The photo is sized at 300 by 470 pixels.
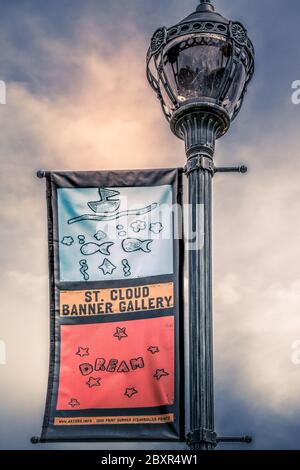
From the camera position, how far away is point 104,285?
1325 centimetres

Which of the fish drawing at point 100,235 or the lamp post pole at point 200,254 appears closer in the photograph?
the lamp post pole at point 200,254

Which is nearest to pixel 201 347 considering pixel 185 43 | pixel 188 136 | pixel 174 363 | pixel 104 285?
pixel 174 363

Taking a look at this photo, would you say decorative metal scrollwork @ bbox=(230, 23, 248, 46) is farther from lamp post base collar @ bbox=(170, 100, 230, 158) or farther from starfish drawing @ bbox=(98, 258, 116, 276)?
starfish drawing @ bbox=(98, 258, 116, 276)

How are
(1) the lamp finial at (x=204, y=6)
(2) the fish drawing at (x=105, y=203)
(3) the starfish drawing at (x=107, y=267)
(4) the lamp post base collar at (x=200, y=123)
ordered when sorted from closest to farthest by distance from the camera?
(3) the starfish drawing at (x=107, y=267) → (4) the lamp post base collar at (x=200, y=123) → (2) the fish drawing at (x=105, y=203) → (1) the lamp finial at (x=204, y=6)

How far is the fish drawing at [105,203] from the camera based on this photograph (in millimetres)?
13586

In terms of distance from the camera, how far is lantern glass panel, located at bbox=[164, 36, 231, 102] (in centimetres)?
1345

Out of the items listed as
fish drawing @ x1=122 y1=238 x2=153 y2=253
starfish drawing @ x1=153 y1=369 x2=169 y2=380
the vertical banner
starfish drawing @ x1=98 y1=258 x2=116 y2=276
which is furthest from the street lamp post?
starfish drawing @ x1=153 y1=369 x2=169 y2=380

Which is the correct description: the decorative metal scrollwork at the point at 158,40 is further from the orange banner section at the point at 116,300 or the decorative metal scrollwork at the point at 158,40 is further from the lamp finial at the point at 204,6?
the orange banner section at the point at 116,300

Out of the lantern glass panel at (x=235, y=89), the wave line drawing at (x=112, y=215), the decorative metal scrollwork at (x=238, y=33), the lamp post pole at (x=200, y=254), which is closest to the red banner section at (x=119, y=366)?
the lamp post pole at (x=200, y=254)

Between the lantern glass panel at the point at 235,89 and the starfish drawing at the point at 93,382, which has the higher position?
the lantern glass panel at the point at 235,89

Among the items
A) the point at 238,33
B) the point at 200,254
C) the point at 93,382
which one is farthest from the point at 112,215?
the point at 238,33

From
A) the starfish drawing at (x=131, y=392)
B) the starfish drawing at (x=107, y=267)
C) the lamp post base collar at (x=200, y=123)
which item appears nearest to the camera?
the starfish drawing at (x=131, y=392)

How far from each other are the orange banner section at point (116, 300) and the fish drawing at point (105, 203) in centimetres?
103
